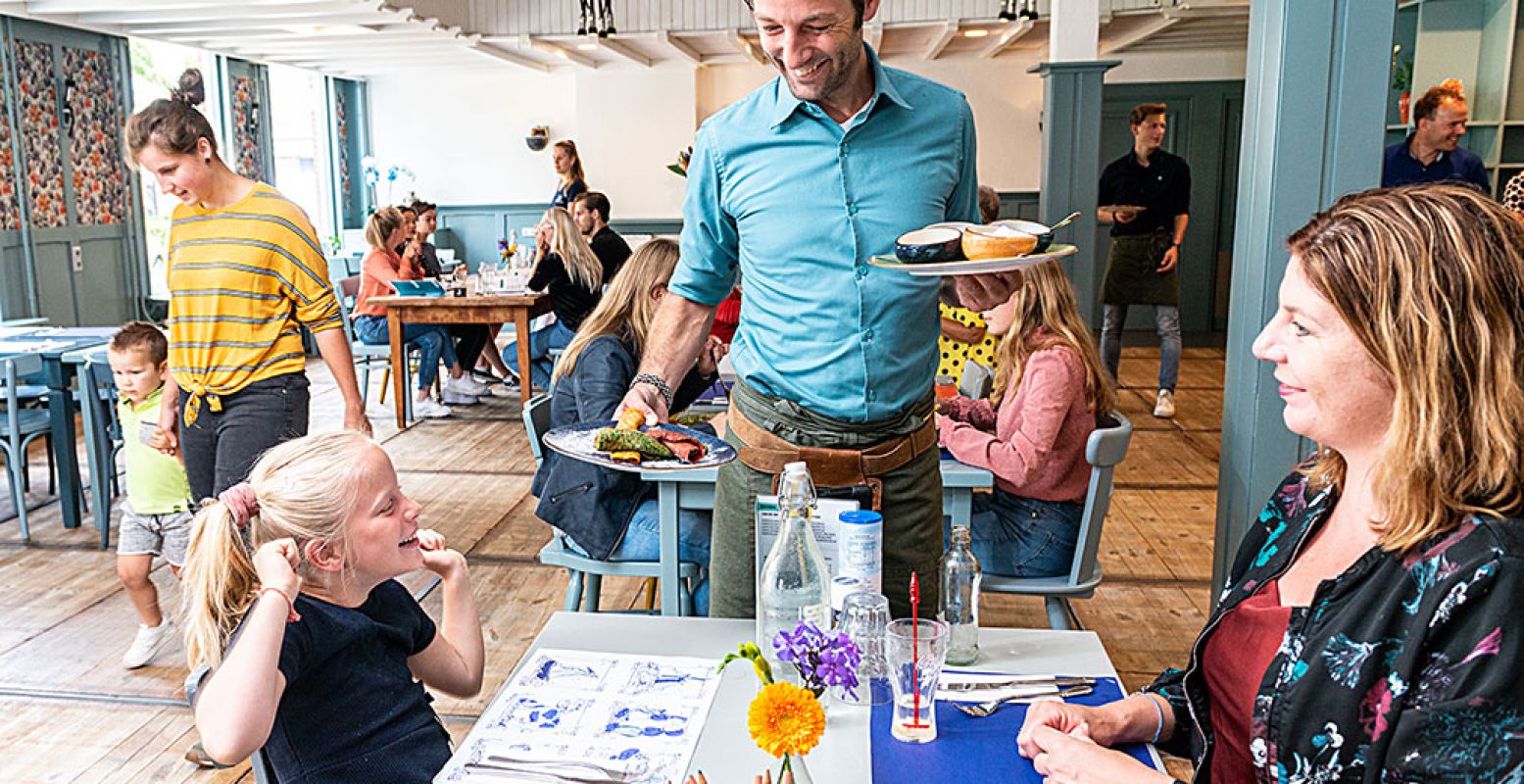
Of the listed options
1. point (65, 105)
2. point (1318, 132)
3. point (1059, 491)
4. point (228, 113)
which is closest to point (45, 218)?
point (65, 105)

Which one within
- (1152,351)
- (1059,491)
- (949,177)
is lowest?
(1152,351)

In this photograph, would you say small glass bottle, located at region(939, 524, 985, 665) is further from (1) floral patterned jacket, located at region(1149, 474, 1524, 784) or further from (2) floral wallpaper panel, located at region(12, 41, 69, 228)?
(2) floral wallpaper panel, located at region(12, 41, 69, 228)

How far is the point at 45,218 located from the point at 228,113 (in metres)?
2.54

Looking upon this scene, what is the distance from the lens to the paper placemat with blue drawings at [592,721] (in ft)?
4.46

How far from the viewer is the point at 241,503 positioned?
1594 mm

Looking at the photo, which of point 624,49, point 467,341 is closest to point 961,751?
point 467,341

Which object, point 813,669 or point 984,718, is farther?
point 984,718

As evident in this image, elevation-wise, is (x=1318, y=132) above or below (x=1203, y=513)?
above

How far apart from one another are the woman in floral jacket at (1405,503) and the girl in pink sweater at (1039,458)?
1468 mm

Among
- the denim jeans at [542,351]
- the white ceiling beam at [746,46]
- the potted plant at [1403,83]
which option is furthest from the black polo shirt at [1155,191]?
the denim jeans at [542,351]

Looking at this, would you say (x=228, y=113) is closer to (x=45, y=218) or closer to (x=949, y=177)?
(x=45, y=218)

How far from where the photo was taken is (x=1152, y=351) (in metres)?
9.77

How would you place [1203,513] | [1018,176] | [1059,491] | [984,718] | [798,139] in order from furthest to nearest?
[1018,176] → [1203,513] → [1059,491] → [798,139] → [984,718]

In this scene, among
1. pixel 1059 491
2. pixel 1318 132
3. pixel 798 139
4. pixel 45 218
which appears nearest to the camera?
pixel 798 139
